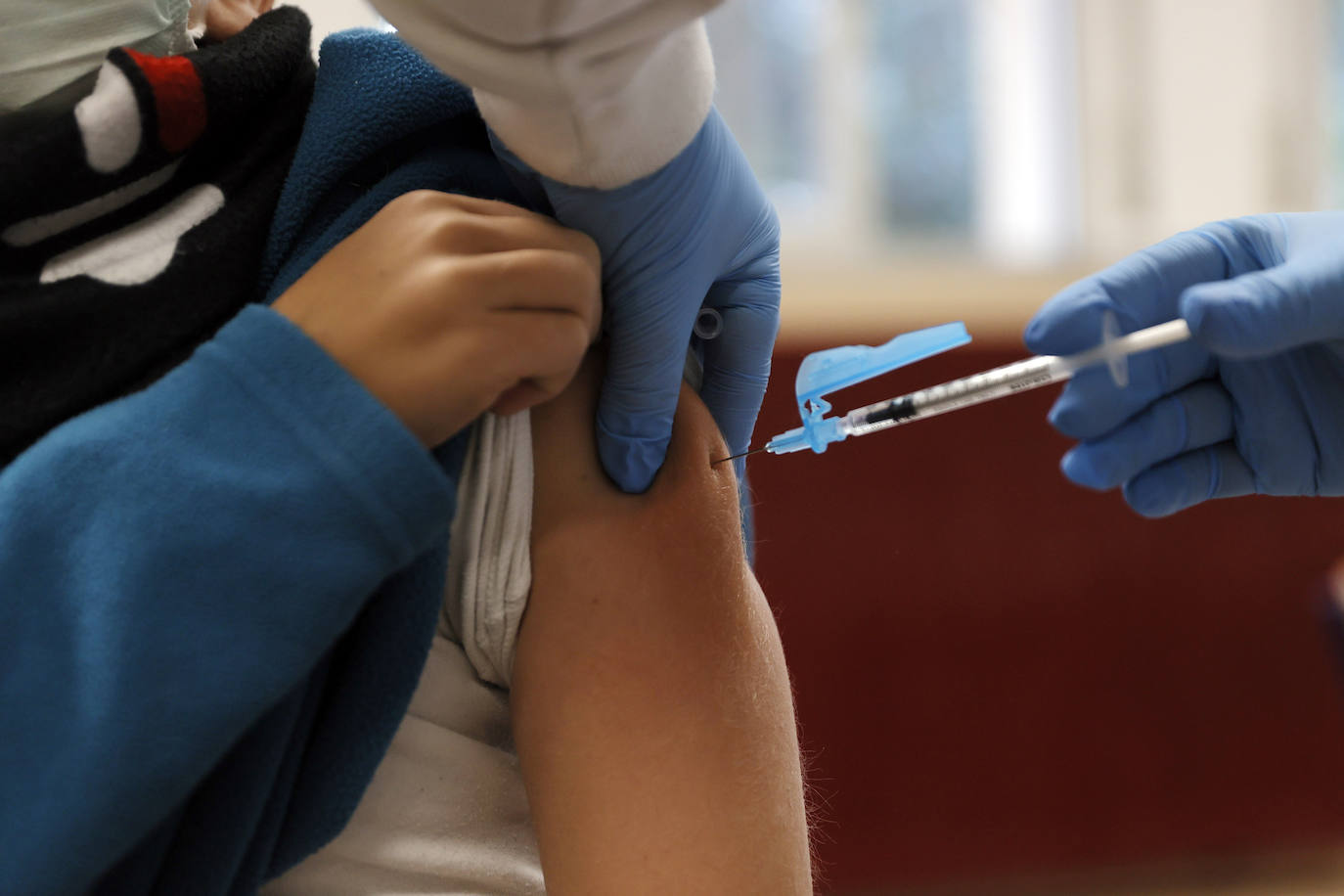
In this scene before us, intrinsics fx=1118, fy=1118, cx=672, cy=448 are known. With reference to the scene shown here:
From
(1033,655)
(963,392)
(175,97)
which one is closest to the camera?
(175,97)

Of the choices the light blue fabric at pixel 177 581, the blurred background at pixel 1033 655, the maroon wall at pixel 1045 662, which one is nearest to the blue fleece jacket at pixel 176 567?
the light blue fabric at pixel 177 581

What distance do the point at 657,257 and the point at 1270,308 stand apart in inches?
14.8

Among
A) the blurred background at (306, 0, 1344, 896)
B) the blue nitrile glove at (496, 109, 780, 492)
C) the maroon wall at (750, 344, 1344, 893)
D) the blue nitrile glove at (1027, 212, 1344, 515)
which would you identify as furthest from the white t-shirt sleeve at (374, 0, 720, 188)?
the maroon wall at (750, 344, 1344, 893)

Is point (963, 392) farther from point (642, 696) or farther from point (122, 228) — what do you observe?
point (122, 228)

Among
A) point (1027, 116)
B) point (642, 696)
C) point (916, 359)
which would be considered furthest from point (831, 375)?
point (1027, 116)

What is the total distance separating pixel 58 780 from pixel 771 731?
0.42 meters

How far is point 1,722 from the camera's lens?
0.53 metres

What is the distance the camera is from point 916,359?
75 cm

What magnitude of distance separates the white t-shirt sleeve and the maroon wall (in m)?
1.70

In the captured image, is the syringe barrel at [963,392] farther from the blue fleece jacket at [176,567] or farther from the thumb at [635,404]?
the blue fleece jacket at [176,567]

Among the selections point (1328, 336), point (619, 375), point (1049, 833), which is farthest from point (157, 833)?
point (1049, 833)

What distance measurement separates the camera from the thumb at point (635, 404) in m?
0.72

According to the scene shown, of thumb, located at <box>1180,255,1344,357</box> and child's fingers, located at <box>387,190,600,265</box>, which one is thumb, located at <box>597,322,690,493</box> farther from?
thumb, located at <box>1180,255,1344,357</box>

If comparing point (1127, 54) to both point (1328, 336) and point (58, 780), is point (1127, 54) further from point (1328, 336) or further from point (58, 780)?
point (58, 780)
